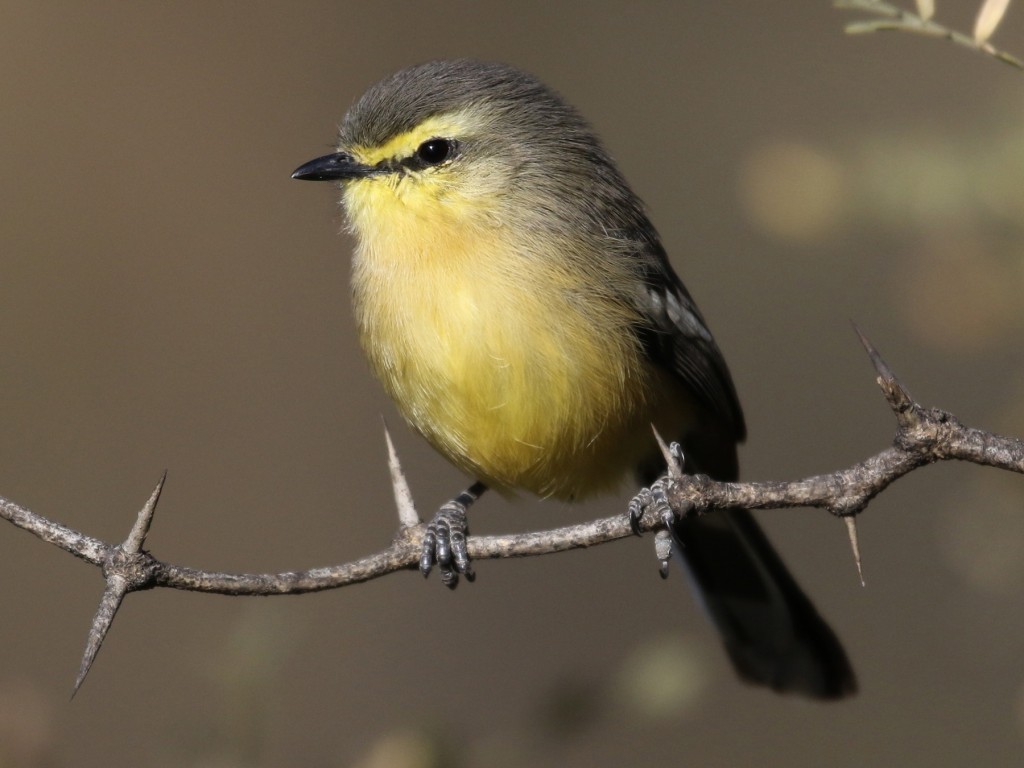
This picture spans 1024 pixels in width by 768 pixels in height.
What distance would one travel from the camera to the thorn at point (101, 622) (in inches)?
116

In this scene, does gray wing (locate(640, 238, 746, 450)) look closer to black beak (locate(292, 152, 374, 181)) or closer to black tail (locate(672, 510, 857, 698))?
black tail (locate(672, 510, 857, 698))

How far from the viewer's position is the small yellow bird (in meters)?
5.02

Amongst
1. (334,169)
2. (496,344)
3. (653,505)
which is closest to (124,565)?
(653,505)

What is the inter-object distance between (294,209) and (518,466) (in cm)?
461

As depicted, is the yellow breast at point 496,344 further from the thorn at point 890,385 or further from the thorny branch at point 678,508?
the thorn at point 890,385

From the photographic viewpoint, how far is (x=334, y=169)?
5.48 metres

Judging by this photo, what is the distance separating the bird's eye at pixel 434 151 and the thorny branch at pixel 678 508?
7.25 ft

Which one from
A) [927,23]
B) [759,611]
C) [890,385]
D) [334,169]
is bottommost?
[759,611]

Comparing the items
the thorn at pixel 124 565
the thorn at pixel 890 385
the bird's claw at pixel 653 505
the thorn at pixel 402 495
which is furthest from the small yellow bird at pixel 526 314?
the thorn at pixel 890 385

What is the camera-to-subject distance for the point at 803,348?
8.64 m

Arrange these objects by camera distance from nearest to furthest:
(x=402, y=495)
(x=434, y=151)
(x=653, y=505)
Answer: (x=653, y=505)
(x=402, y=495)
(x=434, y=151)

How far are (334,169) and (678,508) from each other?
2.54 meters

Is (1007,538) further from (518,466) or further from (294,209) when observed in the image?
(294,209)

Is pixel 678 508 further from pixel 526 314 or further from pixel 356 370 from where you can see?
pixel 356 370
